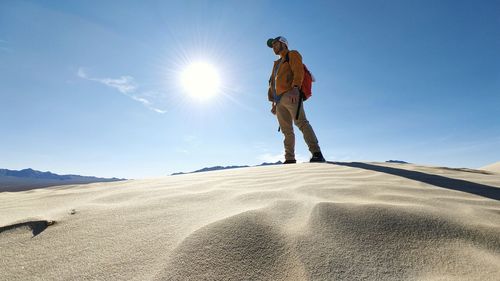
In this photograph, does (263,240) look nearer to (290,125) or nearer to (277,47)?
(290,125)

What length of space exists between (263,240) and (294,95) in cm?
374

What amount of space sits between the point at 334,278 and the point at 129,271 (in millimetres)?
497

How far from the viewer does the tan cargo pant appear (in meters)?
4.21

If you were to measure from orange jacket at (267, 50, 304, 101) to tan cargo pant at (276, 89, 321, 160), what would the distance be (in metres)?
0.15

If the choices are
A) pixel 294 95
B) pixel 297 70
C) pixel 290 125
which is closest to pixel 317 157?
pixel 290 125

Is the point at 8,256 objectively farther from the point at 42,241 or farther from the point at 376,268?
the point at 376,268

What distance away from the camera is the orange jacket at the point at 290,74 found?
14.0 feet

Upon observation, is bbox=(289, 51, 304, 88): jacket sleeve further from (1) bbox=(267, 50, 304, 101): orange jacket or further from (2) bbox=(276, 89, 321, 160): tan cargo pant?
(2) bbox=(276, 89, 321, 160): tan cargo pant

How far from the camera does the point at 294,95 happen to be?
4309 mm

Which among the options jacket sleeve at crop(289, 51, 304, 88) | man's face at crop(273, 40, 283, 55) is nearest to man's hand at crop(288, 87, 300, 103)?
jacket sleeve at crop(289, 51, 304, 88)

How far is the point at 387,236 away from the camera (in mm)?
824

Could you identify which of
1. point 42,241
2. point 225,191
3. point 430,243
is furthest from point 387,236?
point 42,241

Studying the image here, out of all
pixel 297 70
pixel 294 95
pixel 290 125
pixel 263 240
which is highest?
pixel 297 70

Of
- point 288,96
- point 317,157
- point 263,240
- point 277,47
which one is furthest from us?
point 277,47
